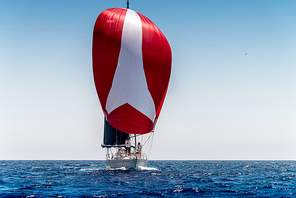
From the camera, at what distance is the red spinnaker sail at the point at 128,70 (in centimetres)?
2230

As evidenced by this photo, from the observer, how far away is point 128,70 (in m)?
22.3

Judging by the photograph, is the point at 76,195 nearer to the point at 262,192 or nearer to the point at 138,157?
the point at 262,192

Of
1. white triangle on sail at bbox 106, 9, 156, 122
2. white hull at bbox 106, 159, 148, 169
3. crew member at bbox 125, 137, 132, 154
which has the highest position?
white triangle on sail at bbox 106, 9, 156, 122

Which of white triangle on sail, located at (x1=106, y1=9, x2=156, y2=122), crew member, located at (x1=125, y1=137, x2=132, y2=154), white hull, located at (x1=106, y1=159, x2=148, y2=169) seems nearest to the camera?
white triangle on sail, located at (x1=106, y1=9, x2=156, y2=122)

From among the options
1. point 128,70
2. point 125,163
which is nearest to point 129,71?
point 128,70

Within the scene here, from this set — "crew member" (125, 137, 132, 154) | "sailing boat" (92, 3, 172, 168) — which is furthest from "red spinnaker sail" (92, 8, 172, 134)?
"crew member" (125, 137, 132, 154)

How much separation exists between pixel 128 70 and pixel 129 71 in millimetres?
97

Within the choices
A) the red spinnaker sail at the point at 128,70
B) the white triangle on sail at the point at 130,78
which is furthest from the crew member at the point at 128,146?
the white triangle on sail at the point at 130,78

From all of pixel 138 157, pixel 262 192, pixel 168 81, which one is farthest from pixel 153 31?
pixel 262 192

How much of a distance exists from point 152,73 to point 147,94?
1.52 metres

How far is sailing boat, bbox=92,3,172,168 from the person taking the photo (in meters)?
22.3

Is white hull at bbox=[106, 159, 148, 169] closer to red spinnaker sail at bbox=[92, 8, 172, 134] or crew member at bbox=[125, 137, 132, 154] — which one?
crew member at bbox=[125, 137, 132, 154]

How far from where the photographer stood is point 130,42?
22500mm

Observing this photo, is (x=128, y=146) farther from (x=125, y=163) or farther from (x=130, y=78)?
(x=130, y=78)
